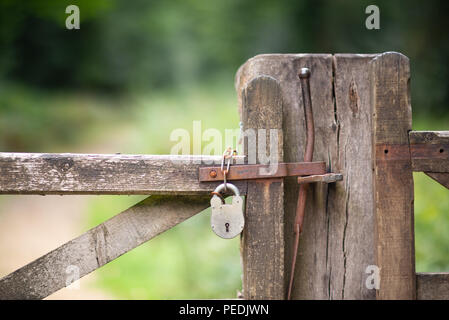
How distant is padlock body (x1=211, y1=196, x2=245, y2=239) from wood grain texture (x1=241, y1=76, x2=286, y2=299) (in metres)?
0.06

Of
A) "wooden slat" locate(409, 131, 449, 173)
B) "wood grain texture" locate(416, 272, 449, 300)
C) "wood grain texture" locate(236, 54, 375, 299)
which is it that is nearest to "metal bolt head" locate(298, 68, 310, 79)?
"wood grain texture" locate(236, 54, 375, 299)

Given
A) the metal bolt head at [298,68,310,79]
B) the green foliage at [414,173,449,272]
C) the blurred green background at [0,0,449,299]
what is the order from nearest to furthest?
the metal bolt head at [298,68,310,79], the green foliage at [414,173,449,272], the blurred green background at [0,0,449,299]

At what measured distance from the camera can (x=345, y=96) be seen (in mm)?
1482

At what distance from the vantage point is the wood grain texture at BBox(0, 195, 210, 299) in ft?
4.50

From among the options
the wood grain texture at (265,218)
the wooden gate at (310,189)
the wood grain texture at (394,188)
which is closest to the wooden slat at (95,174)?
the wooden gate at (310,189)

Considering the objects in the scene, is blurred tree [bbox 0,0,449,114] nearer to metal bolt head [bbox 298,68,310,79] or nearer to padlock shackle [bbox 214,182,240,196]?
metal bolt head [bbox 298,68,310,79]

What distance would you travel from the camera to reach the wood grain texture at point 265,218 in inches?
54.4

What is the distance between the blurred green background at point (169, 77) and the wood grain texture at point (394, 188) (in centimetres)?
257

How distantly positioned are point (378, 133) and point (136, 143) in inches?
357

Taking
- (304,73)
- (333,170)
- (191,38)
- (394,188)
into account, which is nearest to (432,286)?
(394,188)

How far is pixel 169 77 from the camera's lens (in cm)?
2198

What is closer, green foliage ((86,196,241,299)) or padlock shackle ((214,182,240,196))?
padlock shackle ((214,182,240,196))

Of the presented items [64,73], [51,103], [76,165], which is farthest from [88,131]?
[76,165]

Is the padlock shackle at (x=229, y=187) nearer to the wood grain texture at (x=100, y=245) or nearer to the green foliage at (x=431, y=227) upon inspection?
the wood grain texture at (x=100, y=245)
